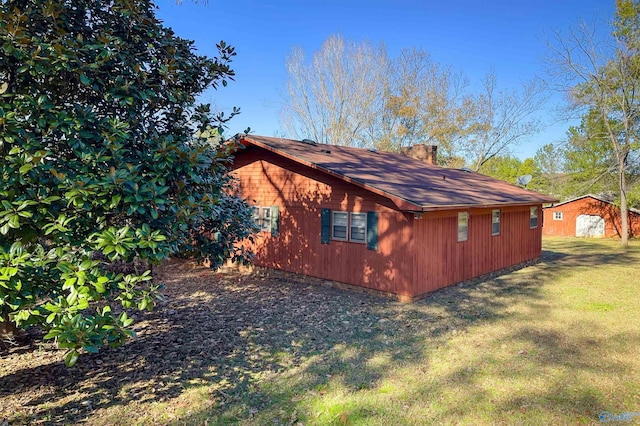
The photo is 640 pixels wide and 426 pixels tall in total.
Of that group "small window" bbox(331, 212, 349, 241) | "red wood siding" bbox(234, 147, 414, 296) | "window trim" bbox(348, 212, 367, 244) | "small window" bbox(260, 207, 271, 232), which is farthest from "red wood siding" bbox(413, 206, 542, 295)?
"small window" bbox(260, 207, 271, 232)

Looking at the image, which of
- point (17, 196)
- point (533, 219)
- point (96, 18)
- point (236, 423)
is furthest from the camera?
point (533, 219)

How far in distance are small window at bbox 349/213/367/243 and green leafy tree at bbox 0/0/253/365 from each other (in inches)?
209

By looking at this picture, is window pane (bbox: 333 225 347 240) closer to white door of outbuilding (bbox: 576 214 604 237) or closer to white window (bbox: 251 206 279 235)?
white window (bbox: 251 206 279 235)

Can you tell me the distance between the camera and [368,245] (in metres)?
9.52

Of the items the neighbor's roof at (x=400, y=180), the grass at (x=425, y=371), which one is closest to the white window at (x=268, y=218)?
the neighbor's roof at (x=400, y=180)

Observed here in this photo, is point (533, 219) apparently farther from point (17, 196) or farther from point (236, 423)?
point (17, 196)

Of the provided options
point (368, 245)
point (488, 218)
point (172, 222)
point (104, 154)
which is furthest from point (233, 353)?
point (488, 218)

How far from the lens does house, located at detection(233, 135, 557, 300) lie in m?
9.02

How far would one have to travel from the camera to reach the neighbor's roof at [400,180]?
28.6 feet

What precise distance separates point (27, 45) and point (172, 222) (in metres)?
2.20

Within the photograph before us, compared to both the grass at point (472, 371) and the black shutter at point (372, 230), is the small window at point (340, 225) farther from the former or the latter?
the grass at point (472, 371)

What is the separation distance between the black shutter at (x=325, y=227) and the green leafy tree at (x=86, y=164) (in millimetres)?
5573

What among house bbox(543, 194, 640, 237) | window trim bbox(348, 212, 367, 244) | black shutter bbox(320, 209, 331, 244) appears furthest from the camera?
house bbox(543, 194, 640, 237)

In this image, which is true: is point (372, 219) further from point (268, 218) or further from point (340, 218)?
point (268, 218)
